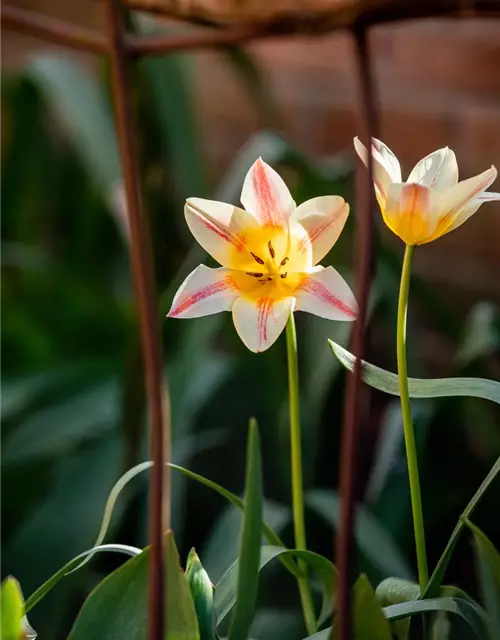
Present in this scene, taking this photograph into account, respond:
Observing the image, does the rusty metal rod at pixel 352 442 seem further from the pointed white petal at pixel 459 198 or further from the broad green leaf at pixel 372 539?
the broad green leaf at pixel 372 539

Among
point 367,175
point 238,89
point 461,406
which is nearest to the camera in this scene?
point 367,175

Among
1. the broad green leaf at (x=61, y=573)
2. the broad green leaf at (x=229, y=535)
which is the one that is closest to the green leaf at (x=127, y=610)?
the broad green leaf at (x=61, y=573)

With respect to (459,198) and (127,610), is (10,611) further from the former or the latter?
(459,198)

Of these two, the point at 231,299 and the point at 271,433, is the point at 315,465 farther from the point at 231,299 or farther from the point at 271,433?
the point at 231,299

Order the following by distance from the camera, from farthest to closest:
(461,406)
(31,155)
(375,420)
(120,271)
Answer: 1. (120,271)
2. (31,155)
3. (375,420)
4. (461,406)

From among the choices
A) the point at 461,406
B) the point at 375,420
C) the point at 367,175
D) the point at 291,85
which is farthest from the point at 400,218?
the point at 291,85

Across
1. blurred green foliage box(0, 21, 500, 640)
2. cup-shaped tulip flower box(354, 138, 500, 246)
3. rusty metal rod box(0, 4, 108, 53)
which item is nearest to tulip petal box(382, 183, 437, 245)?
cup-shaped tulip flower box(354, 138, 500, 246)

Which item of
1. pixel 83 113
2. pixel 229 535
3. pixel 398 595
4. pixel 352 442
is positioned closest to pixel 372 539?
pixel 229 535

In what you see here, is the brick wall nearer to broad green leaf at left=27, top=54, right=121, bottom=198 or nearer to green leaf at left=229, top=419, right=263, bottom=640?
broad green leaf at left=27, top=54, right=121, bottom=198

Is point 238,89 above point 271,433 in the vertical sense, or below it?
above
